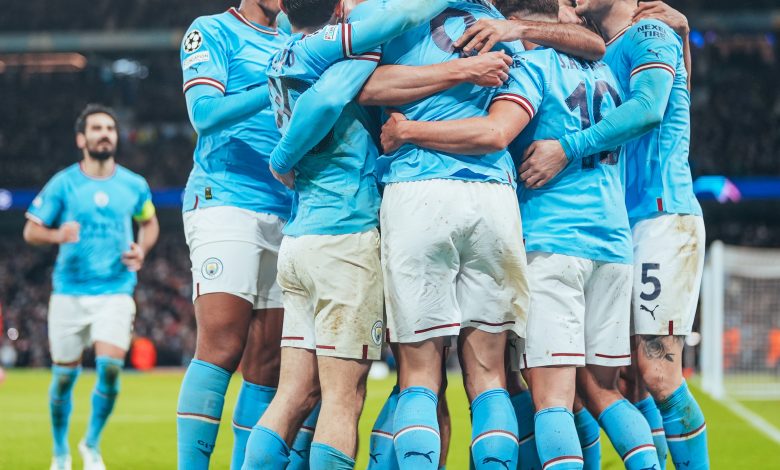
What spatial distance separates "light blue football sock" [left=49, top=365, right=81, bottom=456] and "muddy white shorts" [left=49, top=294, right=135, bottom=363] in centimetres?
16

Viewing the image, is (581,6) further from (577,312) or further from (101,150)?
(101,150)

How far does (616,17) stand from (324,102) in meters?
1.75

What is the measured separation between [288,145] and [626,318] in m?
1.58

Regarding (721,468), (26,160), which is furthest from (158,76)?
(721,468)

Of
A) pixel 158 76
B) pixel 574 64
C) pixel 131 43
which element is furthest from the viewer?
pixel 158 76

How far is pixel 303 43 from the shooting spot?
3.68m

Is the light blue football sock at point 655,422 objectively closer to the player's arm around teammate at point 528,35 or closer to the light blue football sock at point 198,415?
the player's arm around teammate at point 528,35

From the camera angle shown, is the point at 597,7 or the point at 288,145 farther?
the point at 597,7

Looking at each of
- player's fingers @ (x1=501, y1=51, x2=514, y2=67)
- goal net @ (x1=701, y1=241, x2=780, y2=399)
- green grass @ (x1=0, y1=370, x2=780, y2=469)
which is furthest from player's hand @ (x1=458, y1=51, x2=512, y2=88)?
goal net @ (x1=701, y1=241, x2=780, y2=399)

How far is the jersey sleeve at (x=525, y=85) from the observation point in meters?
3.76

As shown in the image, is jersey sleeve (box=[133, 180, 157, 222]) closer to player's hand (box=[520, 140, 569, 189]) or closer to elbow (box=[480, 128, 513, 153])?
player's hand (box=[520, 140, 569, 189])

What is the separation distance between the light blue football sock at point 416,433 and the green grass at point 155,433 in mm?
3012

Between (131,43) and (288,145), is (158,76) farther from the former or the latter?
(288,145)

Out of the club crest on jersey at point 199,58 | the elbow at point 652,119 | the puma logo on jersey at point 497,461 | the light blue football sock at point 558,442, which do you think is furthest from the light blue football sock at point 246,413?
the elbow at point 652,119
